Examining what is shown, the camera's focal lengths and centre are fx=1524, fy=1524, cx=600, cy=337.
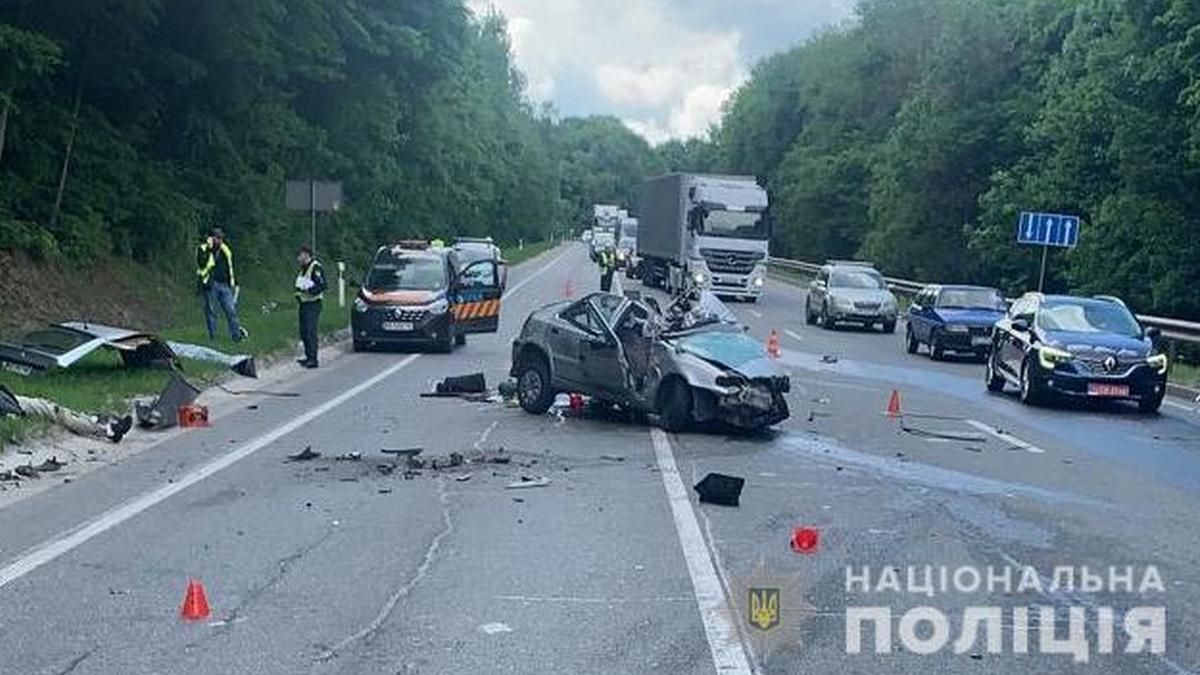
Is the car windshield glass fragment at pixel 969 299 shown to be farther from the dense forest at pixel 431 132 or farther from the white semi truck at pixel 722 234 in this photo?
the white semi truck at pixel 722 234

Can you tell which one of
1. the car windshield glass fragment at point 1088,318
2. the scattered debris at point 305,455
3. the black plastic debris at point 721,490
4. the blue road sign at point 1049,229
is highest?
the blue road sign at point 1049,229

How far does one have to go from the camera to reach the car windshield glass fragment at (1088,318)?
2156 cm

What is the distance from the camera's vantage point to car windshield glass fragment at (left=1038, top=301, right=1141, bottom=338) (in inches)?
849

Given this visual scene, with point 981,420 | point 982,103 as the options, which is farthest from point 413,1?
point 981,420

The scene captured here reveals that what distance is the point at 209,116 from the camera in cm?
3575

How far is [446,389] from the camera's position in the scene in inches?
A: 770

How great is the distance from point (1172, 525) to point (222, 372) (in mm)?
13302

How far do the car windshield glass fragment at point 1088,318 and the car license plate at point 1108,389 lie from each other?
44.1 inches

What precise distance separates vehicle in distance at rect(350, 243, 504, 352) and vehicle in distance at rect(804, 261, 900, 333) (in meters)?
12.5

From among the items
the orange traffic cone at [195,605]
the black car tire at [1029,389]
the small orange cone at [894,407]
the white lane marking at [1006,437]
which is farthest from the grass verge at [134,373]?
the black car tire at [1029,389]

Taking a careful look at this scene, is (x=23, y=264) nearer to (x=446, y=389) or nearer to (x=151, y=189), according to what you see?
(x=151, y=189)

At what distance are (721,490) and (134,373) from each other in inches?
378

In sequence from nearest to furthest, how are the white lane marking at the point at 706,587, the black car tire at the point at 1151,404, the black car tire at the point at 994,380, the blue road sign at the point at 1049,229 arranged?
the white lane marking at the point at 706,587 → the black car tire at the point at 1151,404 → the black car tire at the point at 994,380 → the blue road sign at the point at 1049,229

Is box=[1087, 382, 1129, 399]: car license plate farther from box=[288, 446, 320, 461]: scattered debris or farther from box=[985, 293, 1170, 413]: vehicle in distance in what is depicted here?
box=[288, 446, 320, 461]: scattered debris
